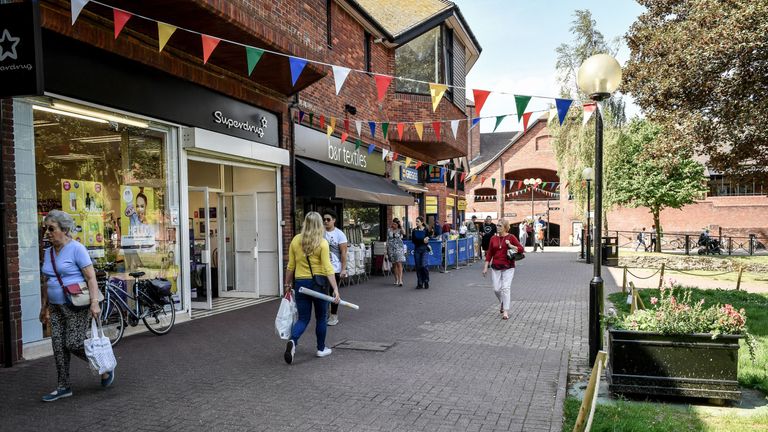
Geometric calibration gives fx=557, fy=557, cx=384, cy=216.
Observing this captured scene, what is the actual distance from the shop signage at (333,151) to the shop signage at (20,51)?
7.51 meters

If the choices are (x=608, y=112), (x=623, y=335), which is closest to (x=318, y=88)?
(x=623, y=335)

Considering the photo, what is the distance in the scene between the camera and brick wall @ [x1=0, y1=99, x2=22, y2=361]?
6195mm

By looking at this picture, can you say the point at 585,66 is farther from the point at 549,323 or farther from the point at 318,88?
the point at 318,88

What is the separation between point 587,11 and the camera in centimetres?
2628

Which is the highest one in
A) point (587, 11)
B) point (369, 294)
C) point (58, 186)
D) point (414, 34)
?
point (587, 11)

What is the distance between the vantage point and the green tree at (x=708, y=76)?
13289 mm

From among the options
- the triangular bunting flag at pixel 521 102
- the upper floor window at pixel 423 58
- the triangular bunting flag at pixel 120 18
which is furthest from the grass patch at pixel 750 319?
the upper floor window at pixel 423 58

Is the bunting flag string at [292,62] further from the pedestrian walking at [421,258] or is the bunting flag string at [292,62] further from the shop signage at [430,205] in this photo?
the shop signage at [430,205]

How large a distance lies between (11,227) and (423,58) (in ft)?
50.8

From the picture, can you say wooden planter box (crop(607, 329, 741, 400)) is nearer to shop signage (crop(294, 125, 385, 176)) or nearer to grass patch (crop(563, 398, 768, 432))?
grass patch (crop(563, 398, 768, 432))

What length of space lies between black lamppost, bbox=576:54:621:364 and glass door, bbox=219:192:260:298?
7.50m

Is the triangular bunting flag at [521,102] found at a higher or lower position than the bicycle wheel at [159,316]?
higher

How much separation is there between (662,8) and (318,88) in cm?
1206

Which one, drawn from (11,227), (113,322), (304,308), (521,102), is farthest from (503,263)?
(11,227)
